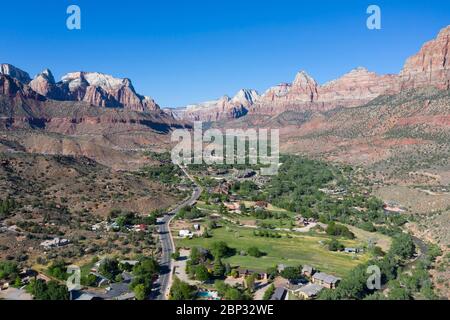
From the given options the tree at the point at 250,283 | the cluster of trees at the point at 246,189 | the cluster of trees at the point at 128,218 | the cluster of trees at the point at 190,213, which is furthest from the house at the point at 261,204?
the tree at the point at 250,283

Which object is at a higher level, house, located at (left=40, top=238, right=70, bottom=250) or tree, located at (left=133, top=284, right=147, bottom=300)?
house, located at (left=40, top=238, right=70, bottom=250)

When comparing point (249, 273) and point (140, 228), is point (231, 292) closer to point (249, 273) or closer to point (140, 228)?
point (249, 273)

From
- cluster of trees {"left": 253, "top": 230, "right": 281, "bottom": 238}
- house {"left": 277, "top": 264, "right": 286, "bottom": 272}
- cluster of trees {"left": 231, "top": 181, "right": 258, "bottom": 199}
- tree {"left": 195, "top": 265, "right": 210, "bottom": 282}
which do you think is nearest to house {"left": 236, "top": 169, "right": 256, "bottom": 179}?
cluster of trees {"left": 231, "top": 181, "right": 258, "bottom": 199}

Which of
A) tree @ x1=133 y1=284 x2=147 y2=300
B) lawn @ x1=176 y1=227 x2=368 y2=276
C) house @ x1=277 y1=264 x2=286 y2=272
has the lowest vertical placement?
lawn @ x1=176 y1=227 x2=368 y2=276

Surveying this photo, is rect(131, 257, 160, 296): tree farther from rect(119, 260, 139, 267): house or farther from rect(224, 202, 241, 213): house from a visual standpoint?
rect(224, 202, 241, 213): house

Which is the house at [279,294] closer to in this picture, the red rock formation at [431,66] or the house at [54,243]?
the house at [54,243]
